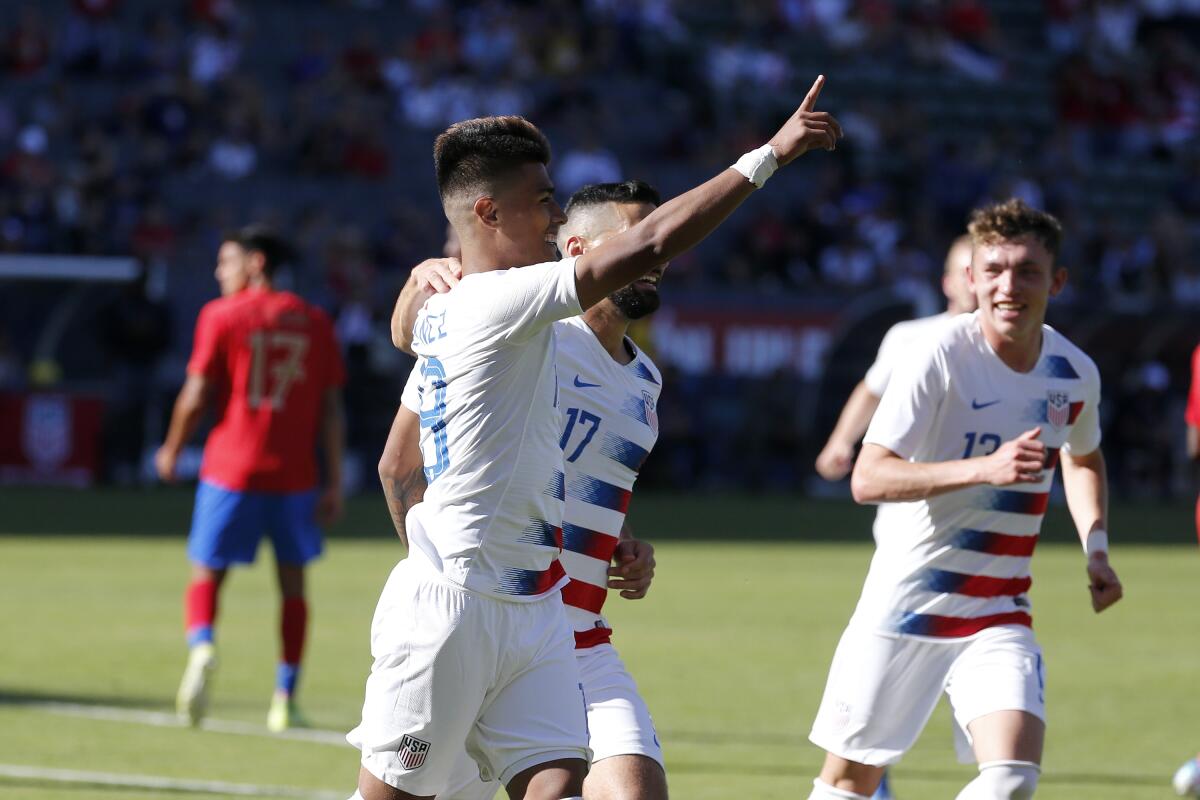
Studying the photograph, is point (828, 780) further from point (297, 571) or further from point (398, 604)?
point (297, 571)

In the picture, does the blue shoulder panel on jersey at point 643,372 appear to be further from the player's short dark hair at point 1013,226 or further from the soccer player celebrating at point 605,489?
the player's short dark hair at point 1013,226

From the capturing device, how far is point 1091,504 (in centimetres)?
680

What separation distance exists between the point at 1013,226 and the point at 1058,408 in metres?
0.62

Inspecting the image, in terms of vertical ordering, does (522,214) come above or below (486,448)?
above

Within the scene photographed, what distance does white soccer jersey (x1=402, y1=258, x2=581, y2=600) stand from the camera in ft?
15.9

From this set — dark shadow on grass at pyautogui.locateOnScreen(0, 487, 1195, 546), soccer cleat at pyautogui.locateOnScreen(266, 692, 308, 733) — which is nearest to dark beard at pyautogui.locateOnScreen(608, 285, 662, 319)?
soccer cleat at pyautogui.locateOnScreen(266, 692, 308, 733)

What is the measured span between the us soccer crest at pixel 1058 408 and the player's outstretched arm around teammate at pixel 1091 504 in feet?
→ 0.95

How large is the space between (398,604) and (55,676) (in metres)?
7.00

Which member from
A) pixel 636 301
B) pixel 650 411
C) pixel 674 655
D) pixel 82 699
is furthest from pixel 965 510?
pixel 674 655

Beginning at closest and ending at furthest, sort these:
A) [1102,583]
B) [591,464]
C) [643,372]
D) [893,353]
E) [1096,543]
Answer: [591,464], [643,372], [1102,583], [1096,543], [893,353]

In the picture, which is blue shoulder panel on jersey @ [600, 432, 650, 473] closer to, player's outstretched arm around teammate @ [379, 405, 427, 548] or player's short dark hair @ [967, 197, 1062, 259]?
player's outstretched arm around teammate @ [379, 405, 427, 548]

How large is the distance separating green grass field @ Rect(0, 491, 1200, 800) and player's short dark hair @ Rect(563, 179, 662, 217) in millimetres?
3076

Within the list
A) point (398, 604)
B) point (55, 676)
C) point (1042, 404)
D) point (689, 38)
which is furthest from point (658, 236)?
point (689, 38)

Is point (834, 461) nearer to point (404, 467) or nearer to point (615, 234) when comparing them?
point (615, 234)
